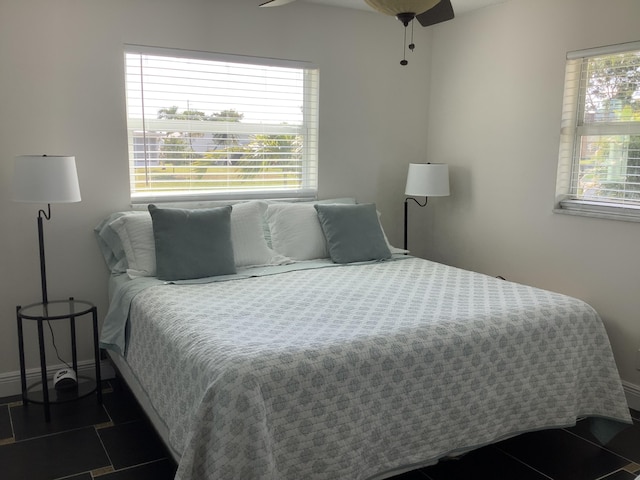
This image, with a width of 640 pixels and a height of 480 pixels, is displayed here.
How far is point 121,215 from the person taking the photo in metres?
3.30

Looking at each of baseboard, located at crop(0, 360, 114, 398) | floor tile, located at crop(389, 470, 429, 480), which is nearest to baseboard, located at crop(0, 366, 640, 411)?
baseboard, located at crop(0, 360, 114, 398)

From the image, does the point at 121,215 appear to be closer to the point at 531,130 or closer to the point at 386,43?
the point at 386,43

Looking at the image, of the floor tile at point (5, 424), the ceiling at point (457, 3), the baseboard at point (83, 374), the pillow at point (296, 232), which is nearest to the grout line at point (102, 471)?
the floor tile at point (5, 424)

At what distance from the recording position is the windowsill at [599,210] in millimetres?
3107

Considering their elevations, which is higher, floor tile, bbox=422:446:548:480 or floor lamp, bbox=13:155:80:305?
floor lamp, bbox=13:155:80:305

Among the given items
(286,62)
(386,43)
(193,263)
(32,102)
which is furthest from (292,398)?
(386,43)

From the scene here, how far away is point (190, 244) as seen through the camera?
3094 mm

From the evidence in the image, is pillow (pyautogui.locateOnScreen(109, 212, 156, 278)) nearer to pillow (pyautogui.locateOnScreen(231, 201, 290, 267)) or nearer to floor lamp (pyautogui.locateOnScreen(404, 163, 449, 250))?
pillow (pyautogui.locateOnScreen(231, 201, 290, 267))

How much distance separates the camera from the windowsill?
311 cm

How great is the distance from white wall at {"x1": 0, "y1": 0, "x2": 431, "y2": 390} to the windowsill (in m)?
1.68

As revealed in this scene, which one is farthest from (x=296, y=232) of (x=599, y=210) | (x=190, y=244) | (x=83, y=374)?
(x=599, y=210)

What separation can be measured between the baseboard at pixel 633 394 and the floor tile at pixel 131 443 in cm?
253

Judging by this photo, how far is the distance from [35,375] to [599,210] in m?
3.46

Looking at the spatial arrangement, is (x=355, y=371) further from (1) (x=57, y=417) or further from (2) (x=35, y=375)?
(2) (x=35, y=375)
